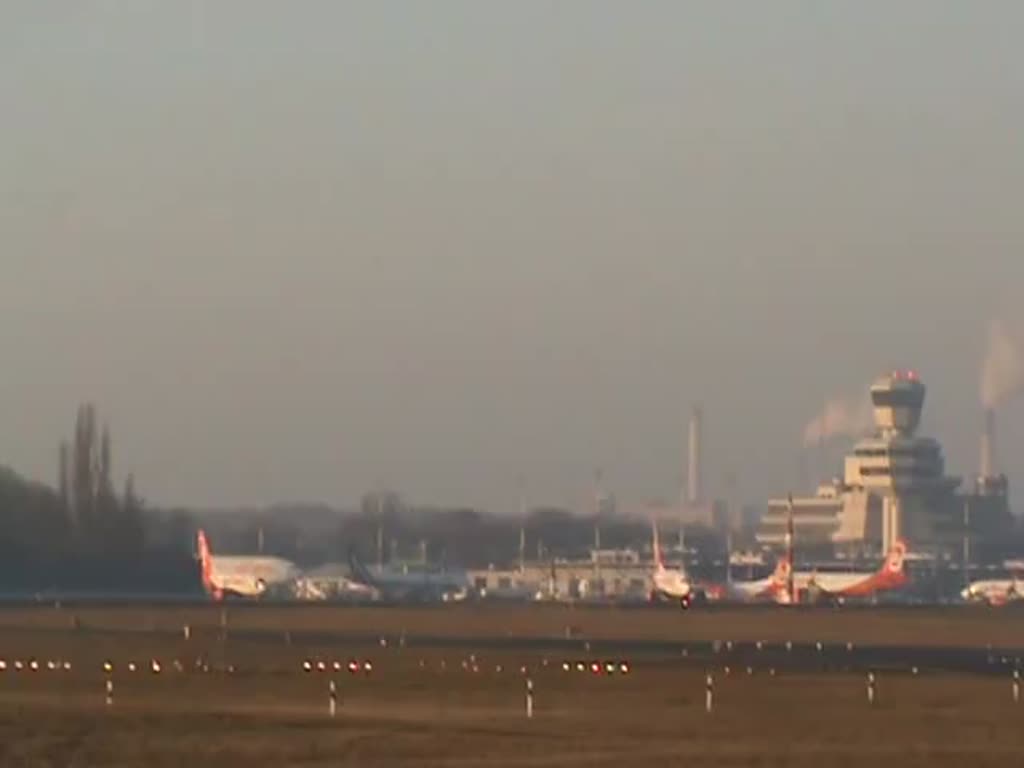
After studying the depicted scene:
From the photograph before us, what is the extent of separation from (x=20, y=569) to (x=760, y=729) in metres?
133

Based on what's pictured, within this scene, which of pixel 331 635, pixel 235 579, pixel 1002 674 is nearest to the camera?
pixel 1002 674

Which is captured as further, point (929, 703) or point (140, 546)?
point (140, 546)

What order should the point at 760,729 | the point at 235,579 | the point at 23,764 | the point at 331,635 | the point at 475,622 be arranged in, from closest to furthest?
the point at 23,764 < the point at 760,729 < the point at 331,635 < the point at 475,622 < the point at 235,579

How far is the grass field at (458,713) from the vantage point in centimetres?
4575

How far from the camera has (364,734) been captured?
49281mm

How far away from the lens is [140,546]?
191 meters

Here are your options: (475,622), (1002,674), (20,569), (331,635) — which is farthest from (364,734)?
(20,569)

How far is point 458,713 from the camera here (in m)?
55.7

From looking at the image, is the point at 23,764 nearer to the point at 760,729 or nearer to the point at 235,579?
the point at 760,729

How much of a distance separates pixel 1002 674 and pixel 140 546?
121m

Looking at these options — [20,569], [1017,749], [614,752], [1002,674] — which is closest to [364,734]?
[614,752]

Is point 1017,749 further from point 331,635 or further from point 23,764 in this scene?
point 331,635

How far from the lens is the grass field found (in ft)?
150

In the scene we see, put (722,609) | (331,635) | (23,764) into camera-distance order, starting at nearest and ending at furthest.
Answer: (23,764)
(331,635)
(722,609)
